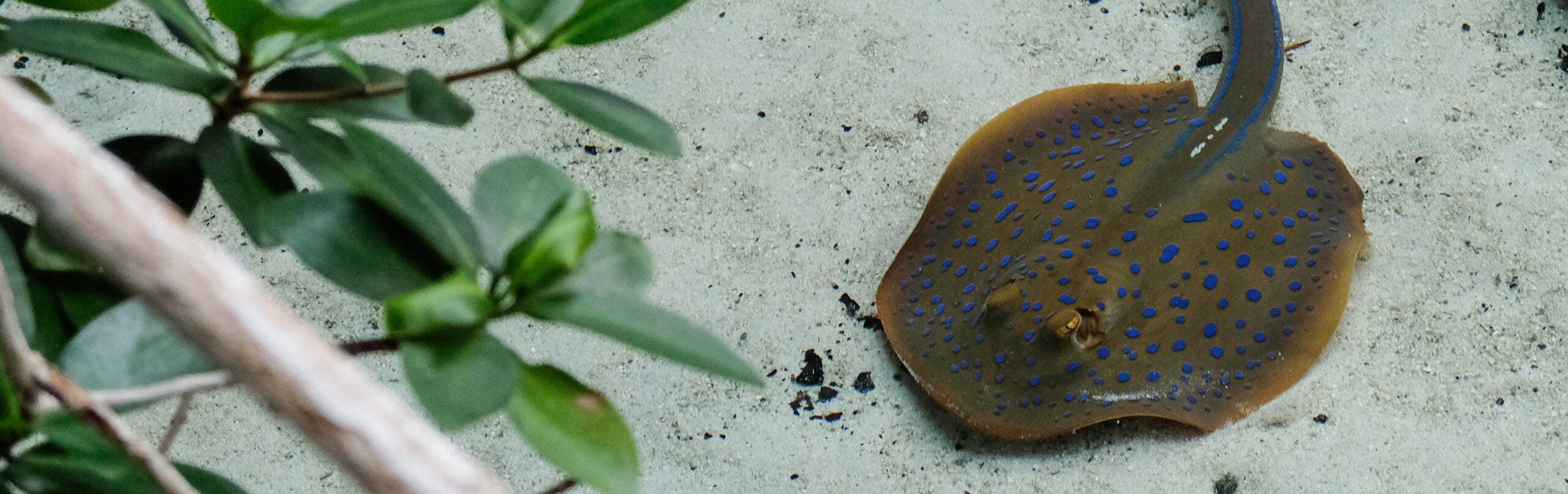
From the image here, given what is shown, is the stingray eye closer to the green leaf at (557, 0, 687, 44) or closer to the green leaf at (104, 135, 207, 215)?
the green leaf at (557, 0, 687, 44)

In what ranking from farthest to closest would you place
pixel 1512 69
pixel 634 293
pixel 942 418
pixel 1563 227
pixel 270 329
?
pixel 1512 69
pixel 1563 227
pixel 942 418
pixel 634 293
pixel 270 329

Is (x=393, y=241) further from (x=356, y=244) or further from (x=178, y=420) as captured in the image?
(x=178, y=420)

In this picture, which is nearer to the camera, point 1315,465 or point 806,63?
point 1315,465

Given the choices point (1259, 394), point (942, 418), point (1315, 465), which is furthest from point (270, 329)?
point (1315, 465)

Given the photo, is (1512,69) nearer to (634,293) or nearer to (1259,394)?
(1259,394)

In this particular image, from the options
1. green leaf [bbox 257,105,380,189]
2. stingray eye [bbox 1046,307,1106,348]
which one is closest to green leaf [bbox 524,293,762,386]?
green leaf [bbox 257,105,380,189]

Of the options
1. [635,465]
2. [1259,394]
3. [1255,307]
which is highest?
[635,465]

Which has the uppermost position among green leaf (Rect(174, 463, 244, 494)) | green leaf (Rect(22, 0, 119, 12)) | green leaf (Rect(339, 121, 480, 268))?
green leaf (Rect(22, 0, 119, 12))
